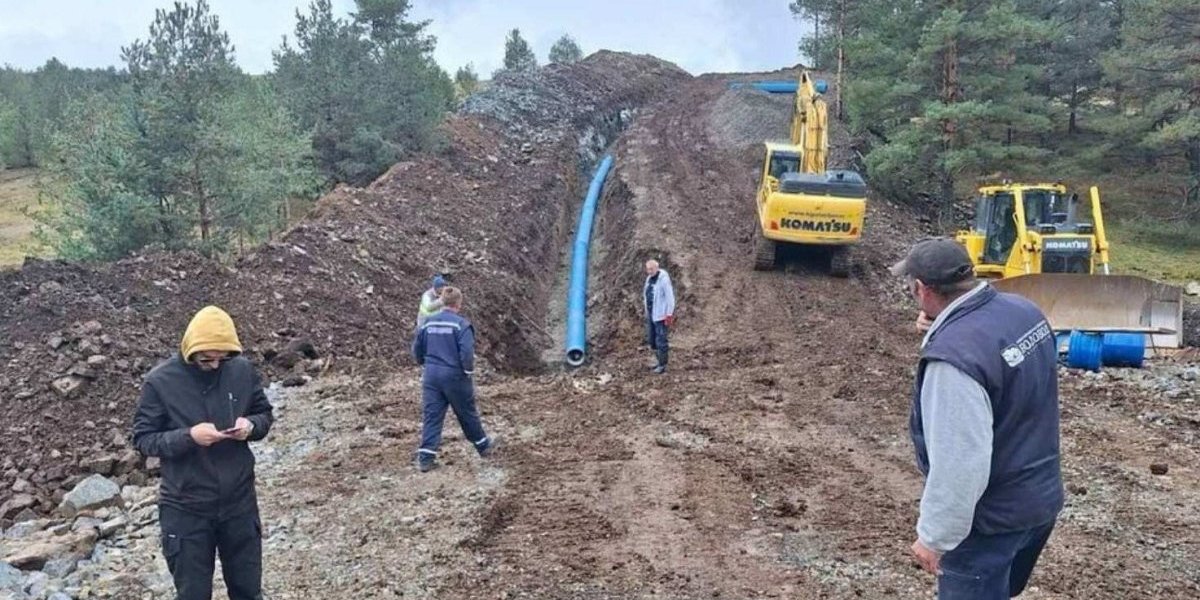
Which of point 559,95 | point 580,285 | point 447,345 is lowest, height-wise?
point 580,285

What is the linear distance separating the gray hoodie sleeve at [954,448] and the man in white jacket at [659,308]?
8983mm

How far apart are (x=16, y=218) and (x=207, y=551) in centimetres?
4541

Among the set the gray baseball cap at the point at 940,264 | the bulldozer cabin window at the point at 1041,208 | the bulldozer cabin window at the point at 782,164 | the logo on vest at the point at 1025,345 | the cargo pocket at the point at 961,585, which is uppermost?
the bulldozer cabin window at the point at 782,164

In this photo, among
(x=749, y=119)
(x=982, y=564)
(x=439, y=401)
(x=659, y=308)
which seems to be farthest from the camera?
(x=749, y=119)

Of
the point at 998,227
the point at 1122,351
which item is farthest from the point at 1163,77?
the point at 1122,351

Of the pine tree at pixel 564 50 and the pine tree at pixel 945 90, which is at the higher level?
the pine tree at pixel 564 50

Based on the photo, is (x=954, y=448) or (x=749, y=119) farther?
(x=749, y=119)

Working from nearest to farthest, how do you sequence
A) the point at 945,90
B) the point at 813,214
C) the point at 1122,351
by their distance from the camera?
the point at 1122,351
the point at 813,214
the point at 945,90

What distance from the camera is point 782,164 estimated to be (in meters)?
17.9

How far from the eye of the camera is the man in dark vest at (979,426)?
3.04m

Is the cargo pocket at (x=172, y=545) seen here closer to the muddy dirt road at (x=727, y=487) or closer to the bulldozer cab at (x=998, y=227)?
the muddy dirt road at (x=727, y=487)

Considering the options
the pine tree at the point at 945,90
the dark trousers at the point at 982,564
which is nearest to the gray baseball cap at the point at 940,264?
the dark trousers at the point at 982,564

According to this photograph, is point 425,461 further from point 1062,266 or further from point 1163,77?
point 1163,77

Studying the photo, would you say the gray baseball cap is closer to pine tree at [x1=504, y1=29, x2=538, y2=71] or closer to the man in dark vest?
the man in dark vest
